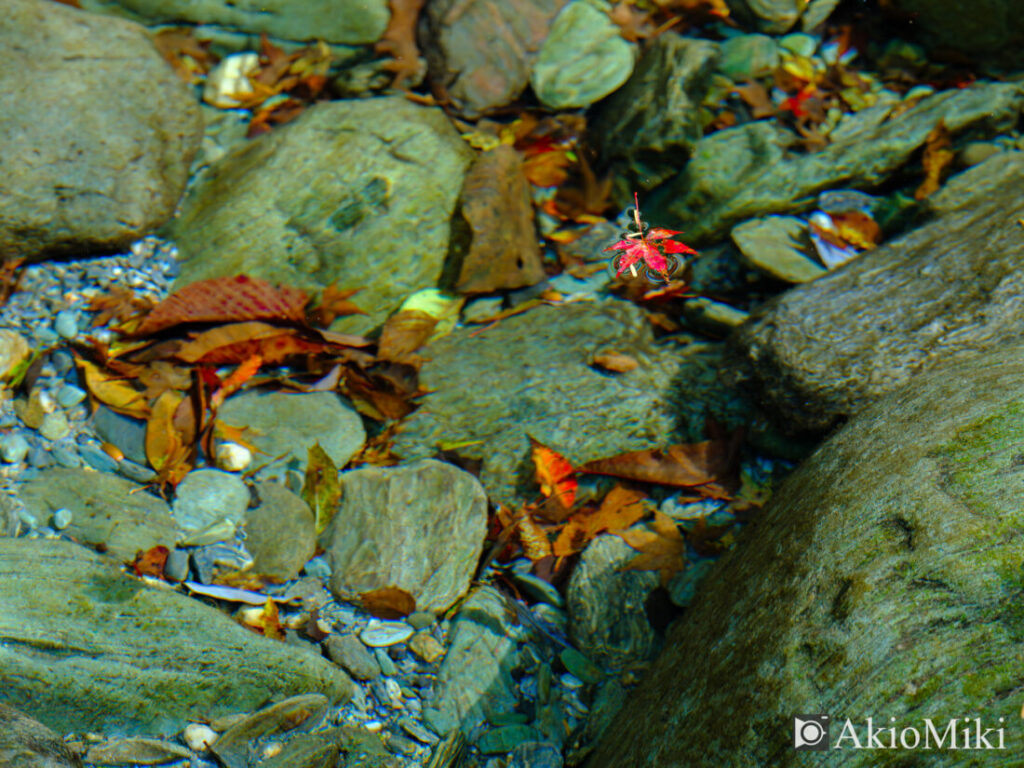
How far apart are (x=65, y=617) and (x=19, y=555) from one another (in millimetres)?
306

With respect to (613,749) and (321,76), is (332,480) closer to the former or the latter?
(613,749)

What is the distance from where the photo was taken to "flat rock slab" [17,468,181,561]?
9.47ft

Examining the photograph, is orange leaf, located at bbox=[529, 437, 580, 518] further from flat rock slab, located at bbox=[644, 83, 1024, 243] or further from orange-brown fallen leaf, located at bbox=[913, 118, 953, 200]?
orange-brown fallen leaf, located at bbox=[913, 118, 953, 200]

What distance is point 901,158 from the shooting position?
405 centimetres

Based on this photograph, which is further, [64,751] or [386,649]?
[386,649]

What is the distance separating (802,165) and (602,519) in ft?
7.37

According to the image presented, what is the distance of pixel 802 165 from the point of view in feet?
13.4

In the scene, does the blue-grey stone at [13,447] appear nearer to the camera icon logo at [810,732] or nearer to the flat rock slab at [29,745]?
the flat rock slab at [29,745]

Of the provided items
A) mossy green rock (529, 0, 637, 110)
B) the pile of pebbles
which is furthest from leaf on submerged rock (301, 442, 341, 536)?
mossy green rock (529, 0, 637, 110)

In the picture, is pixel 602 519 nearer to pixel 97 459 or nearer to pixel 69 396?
pixel 97 459

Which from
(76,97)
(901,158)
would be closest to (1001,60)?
(901,158)

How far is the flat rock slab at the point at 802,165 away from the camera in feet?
13.2

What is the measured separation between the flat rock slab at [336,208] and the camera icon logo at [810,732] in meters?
2.82

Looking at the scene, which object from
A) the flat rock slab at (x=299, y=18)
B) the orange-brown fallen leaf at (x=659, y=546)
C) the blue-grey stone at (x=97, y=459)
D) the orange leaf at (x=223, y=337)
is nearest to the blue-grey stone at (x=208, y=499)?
the blue-grey stone at (x=97, y=459)
